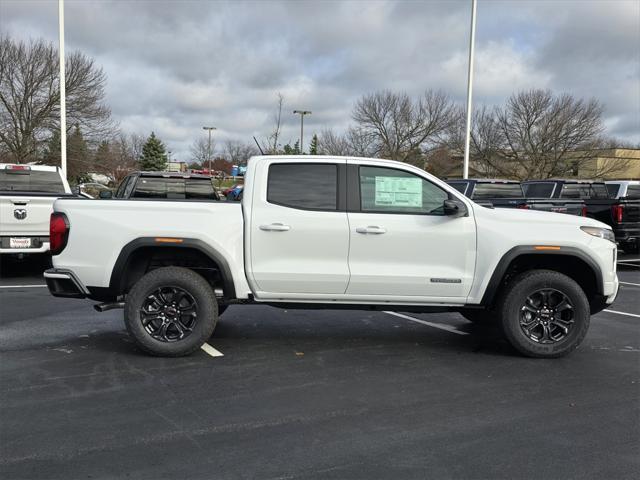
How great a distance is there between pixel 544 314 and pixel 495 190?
10246 mm

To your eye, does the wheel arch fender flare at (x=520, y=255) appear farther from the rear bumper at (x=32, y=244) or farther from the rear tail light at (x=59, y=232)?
the rear bumper at (x=32, y=244)

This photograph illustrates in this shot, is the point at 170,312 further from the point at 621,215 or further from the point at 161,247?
the point at 621,215

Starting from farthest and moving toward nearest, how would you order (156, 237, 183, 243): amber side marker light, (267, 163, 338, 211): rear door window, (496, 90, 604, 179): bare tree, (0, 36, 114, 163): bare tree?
(496, 90, 604, 179): bare tree, (0, 36, 114, 163): bare tree, (267, 163, 338, 211): rear door window, (156, 237, 183, 243): amber side marker light

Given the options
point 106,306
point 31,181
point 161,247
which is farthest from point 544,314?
point 31,181

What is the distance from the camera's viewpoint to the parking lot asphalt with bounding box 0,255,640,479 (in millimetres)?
3309

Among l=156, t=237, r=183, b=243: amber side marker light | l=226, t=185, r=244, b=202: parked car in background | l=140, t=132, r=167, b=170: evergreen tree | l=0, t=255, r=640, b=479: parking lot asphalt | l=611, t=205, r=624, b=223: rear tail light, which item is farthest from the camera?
l=140, t=132, r=167, b=170: evergreen tree

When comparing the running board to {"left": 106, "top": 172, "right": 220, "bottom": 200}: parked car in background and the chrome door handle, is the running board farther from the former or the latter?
{"left": 106, "top": 172, "right": 220, "bottom": 200}: parked car in background

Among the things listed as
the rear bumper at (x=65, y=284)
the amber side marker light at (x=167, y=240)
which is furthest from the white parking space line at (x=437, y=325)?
the rear bumper at (x=65, y=284)

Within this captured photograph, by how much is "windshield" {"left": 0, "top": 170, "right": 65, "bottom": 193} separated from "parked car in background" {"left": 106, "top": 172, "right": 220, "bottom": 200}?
1820mm

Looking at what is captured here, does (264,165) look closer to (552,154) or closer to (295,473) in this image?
(295,473)

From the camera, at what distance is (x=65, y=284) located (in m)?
5.28

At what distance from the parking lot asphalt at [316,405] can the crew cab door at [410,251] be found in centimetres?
69

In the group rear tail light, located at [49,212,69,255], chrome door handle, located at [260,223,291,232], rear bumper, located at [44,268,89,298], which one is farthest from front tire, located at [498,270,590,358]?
rear tail light, located at [49,212,69,255]

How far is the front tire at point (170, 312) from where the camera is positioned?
519 cm
